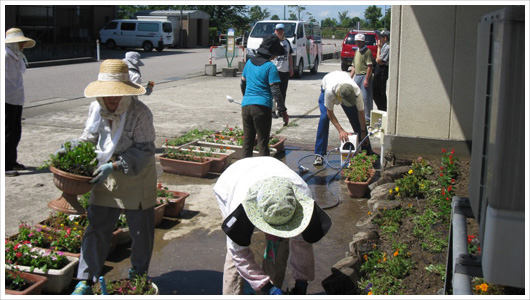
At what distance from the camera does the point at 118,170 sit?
4.01 meters

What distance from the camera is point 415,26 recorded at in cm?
750

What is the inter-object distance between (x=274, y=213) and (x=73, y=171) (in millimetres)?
1512

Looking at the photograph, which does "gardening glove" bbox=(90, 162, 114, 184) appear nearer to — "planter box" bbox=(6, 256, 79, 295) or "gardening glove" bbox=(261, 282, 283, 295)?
"planter box" bbox=(6, 256, 79, 295)

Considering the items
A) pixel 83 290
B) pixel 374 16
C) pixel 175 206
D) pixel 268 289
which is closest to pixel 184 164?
pixel 175 206

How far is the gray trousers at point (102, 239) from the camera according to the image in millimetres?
4129

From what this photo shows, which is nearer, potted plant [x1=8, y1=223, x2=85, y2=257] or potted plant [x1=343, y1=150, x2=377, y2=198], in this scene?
potted plant [x1=8, y1=223, x2=85, y2=257]

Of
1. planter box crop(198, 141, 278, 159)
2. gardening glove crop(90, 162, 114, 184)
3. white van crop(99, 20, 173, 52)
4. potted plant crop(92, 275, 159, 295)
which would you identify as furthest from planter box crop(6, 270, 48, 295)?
white van crop(99, 20, 173, 52)

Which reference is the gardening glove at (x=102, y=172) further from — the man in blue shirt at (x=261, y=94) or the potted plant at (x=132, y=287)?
the man in blue shirt at (x=261, y=94)

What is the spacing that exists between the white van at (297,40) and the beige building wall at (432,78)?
12.0 metres

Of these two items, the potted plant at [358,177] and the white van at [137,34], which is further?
the white van at [137,34]

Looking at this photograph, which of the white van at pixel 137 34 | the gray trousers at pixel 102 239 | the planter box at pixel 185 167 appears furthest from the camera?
the white van at pixel 137 34

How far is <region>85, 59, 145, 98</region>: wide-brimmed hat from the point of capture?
154 inches

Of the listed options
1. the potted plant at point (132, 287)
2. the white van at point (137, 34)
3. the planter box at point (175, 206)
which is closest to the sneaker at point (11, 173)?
the planter box at point (175, 206)

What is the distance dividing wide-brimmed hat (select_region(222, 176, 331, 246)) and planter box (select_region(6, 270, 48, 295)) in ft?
5.00
